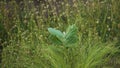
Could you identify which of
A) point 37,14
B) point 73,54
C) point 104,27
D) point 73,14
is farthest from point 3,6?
point 73,54

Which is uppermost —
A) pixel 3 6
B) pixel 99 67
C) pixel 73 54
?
pixel 3 6

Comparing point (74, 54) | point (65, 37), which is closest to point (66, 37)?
point (65, 37)

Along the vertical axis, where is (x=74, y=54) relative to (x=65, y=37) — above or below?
below

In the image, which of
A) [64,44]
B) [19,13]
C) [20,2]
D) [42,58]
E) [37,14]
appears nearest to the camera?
[64,44]

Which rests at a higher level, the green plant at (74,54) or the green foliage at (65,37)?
the green foliage at (65,37)

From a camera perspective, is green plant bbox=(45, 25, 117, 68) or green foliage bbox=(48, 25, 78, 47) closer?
green foliage bbox=(48, 25, 78, 47)

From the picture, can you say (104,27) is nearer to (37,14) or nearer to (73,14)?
(73,14)

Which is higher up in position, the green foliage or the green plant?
the green foliage

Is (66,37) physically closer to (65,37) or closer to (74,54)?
(65,37)
